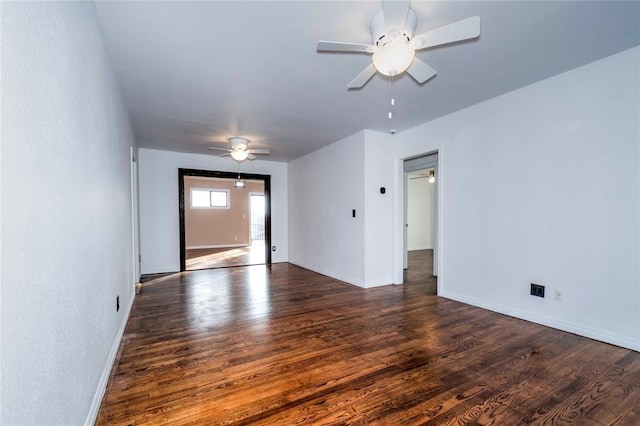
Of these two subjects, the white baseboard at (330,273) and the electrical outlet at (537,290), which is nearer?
the electrical outlet at (537,290)

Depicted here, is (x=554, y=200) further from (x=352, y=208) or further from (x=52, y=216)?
(x=52, y=216)

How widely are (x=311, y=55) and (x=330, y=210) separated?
3.22m

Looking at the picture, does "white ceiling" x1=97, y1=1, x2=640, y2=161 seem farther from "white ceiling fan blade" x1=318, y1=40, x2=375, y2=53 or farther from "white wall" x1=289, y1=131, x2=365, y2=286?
"white wall" x1=289, y1=131, x2=365, y2=286

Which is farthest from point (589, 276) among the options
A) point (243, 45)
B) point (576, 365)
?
point (243, 45)

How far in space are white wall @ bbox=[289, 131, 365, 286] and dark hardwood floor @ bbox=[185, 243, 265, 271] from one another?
3.95 ft

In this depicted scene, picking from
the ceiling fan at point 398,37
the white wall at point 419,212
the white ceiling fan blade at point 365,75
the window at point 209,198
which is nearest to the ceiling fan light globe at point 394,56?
the ceiling fan at point 398,37

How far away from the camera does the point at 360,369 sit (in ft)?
7.08

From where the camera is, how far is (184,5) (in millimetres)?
1838

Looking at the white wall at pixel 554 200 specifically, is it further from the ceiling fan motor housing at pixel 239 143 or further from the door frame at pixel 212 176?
the door frame at pixel 212 176

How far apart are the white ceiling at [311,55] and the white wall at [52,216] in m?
0.50

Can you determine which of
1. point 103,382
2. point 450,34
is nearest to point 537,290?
point 450,34

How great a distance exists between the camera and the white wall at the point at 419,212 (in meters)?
8.83

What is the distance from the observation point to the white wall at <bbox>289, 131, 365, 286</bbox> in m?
4.67

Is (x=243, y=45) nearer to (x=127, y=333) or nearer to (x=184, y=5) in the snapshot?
(x=184, y=5)
